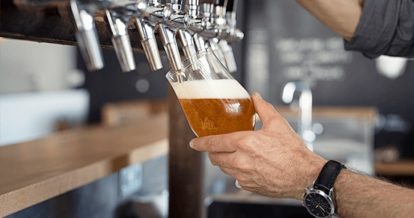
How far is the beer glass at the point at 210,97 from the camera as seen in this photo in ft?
3.01

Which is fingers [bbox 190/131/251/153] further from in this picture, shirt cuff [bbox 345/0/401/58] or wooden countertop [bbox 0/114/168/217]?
shirt cuff [bbox 345/0/401/58]

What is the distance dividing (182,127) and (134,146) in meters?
0.25

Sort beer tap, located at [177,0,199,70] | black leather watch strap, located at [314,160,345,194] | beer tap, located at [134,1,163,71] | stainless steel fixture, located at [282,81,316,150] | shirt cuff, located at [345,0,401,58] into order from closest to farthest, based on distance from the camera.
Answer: beer tap, located at [134,1,163,71]
beer tap, located at [177,0,199,70]
black leather watch strap, located at [314,160,345,194]
shirt cuff, located at [345,0,401,58]
stainless steel fixture, located at [282,81,316,150]

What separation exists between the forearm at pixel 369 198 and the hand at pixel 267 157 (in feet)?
0.21

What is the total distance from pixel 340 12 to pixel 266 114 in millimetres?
579

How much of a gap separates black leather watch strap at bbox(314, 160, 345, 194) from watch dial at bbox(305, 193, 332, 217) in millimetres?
16

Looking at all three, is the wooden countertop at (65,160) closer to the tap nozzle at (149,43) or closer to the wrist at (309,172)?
the tap nozzle at (149,43)

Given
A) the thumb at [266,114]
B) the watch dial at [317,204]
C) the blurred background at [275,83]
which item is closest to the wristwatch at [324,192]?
the watch dial at [317,204]

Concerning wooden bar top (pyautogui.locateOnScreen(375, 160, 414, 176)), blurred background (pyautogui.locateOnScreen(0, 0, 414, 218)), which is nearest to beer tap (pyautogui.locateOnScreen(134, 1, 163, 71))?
blurred background (pyautogui.locateOnScreen(0, 0, 414, 218))

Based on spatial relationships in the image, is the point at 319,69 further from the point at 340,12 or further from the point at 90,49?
the point at 90,49

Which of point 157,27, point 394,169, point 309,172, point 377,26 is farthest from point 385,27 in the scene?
point 394,169

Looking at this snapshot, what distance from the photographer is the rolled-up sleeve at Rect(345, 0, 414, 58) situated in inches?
55.4

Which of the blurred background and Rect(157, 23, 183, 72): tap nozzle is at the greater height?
Rect(157, 23, 183, 72): tap nozzle

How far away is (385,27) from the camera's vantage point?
1.42 meters
